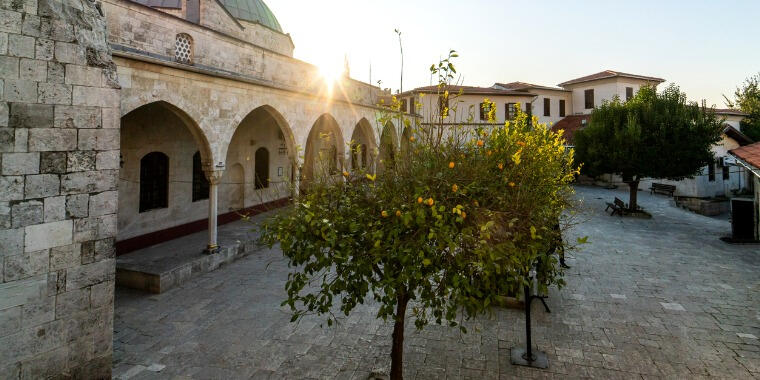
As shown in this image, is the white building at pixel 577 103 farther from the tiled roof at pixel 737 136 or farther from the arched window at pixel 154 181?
the arched window at pixel 154 181

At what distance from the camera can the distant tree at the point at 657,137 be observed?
14.6m

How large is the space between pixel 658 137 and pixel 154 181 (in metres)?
17.5

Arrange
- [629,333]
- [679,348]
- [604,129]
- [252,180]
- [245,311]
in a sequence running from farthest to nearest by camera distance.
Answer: [604,129]
[252,180]
[245,311]
[629,333]
[679,348]

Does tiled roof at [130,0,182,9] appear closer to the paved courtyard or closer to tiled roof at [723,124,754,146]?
the paved courtyard

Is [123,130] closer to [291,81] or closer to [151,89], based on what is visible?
[151,89]

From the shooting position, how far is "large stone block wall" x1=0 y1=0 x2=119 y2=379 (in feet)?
13.1

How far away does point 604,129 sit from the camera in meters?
16.3

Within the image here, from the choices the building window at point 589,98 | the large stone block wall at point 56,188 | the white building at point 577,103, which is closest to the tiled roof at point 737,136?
the white building at point 577,103

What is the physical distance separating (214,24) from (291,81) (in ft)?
14.5

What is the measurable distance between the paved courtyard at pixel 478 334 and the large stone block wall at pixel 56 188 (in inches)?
39.2

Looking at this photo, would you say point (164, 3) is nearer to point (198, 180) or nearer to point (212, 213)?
point (198, 180)

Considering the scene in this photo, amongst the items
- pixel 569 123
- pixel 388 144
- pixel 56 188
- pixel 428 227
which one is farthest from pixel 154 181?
pixel 569 123

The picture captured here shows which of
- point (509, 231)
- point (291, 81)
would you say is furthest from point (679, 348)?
point (291, 81)

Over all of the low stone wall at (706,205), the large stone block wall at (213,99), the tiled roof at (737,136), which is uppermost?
the tiled roof at (737,136)
